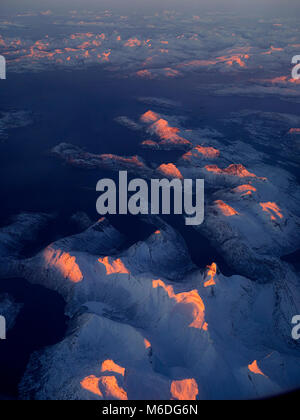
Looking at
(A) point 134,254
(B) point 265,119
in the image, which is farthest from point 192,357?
(B) point 265,119

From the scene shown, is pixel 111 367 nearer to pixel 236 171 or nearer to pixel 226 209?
pixel 226 209

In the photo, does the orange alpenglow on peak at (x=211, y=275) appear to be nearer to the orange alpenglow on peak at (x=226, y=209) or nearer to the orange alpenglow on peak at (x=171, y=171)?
the orange alpenglow on peak at (x=226, y=209)

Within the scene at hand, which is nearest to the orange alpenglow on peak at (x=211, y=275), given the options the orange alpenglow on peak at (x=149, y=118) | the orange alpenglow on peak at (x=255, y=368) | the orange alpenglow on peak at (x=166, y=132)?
the orange alpenglow on peak at (x=255, y=368)

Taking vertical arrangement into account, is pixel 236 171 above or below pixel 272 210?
above

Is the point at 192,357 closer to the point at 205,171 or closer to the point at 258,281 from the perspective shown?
the point at 258,281

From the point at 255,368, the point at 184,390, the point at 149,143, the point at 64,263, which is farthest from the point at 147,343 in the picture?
the point at 149,143

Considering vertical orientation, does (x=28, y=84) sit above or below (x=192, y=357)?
above

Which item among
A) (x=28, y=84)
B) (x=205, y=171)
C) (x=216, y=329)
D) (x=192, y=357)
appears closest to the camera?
(x=192, y=357)

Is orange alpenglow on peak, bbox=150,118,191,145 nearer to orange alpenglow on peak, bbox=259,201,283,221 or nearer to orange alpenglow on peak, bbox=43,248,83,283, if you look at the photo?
orange alpenglow on peak, bbox=259,201,283,221
